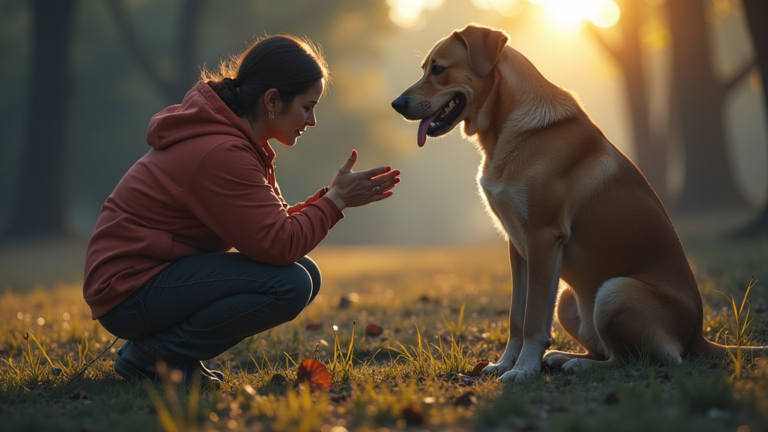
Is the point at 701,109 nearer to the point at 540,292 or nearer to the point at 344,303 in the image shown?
the point at 344,303

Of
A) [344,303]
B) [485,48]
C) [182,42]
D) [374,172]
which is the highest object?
[182,42]

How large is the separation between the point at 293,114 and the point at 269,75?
24 centimetres

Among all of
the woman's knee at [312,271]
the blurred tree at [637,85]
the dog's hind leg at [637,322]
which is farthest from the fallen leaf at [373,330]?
the blurred tree at [637,85]

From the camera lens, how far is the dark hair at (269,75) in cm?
332

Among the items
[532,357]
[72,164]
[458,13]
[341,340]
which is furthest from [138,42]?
→ [458,13]

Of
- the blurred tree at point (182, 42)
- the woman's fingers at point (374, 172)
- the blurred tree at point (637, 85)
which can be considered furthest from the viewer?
the blurred tree at point (182, 42)

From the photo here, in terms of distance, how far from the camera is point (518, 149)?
11.8ft

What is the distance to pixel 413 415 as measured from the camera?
2.38 metres

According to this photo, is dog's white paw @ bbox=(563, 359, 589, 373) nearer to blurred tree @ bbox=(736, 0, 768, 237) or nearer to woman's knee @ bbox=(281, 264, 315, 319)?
woman's knee @ bbox=(281, 264, 315, 319)

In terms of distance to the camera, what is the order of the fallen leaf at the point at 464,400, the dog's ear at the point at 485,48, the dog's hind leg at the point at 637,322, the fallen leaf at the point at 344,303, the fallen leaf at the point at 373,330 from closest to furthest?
1. the fallen leaf at the point at 464,400
2. the dog's hind leg at the point at 637,322
3. the dog's ear at the point at 485,48
4. the fallen leaf at the point at 373,330
5. the fallen leaf at the point at 344,303

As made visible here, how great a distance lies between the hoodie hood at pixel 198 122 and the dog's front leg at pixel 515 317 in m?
1.68

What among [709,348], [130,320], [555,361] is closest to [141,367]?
[130,320]

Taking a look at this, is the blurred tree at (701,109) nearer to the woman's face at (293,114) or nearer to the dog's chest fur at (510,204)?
the dog's chest fur at (510,204)

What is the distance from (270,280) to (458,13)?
236 feet
